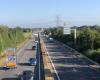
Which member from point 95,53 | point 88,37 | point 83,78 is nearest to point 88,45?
point 88,37

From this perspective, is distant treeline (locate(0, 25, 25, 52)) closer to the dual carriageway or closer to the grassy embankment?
the grassy embankment

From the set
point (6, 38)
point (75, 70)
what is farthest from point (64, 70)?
point (6, 38)

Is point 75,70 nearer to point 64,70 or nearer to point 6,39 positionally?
point 64,70

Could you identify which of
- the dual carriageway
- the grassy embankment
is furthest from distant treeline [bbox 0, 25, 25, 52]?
the dual carriageway

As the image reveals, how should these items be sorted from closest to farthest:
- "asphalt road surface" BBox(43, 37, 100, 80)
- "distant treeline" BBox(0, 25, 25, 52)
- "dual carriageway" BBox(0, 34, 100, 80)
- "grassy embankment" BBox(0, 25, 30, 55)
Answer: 1. "asphalt road surface" BBox(43, 37, 100, 80)
2. "dual carriageway" BBox(0, 34, 100, 80)
3. "grassy embankment" BBox(0, 25, 30, 55)
4. "distant treeline" BBox(0, 25, 25, 52)

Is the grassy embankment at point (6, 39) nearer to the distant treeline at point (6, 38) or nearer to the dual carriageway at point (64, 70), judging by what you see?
the distant treeline at point (6, 38)

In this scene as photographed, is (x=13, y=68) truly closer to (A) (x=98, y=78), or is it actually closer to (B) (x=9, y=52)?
(B) (x=9, y=52)

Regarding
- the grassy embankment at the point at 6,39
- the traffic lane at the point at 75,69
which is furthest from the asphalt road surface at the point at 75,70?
the grassy embankment at the point at 6,39

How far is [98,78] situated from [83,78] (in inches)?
53.5

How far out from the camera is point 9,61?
157 feet

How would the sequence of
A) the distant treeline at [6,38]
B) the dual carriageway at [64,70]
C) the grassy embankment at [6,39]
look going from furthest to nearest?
the distant treeline at [6,38], the grassy embankment at [6,39], the dual carriageway at [64,70]

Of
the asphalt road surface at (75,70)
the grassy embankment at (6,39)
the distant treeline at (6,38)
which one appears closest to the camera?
the asphalt road surface at (75,70)

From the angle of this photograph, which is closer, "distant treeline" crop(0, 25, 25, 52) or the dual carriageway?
the dual carriageway

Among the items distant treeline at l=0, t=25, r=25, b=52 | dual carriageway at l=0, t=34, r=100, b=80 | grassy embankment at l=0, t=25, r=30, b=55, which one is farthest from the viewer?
distant treeline at l=0, t=25, r=25, b=52
